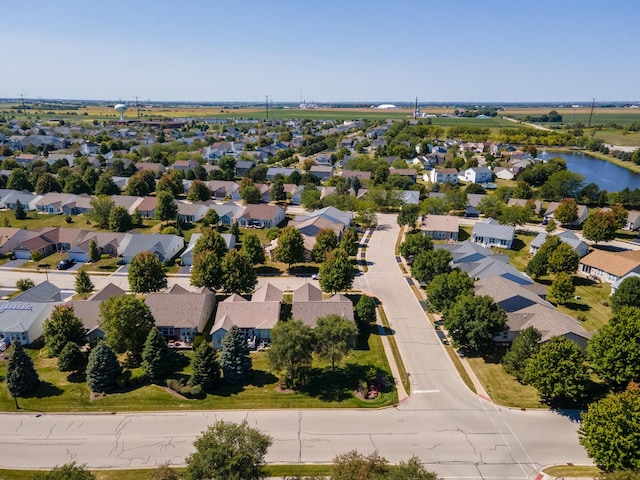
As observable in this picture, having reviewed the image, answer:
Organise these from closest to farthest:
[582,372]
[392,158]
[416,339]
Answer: [582,372] → [416,339] → [392,158]

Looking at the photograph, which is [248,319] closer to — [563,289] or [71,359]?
[71,359]

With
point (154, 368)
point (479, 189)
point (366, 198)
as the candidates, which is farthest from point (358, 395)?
point (479, 189)

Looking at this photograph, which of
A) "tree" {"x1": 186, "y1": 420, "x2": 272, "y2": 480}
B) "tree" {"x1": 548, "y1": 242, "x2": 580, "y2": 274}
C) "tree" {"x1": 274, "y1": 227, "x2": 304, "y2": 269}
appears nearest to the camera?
"tree" {"x1": 186, "y1": 420, "x2": 272, "y2": 480}

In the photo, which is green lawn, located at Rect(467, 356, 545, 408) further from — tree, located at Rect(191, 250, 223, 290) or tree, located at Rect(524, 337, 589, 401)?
tree, located at Rect(191, 250, 223, 290)

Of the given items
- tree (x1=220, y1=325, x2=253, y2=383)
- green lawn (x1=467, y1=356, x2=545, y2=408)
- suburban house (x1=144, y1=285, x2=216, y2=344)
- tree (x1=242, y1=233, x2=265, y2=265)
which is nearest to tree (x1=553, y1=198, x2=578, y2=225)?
green lawn (x1=467, y1=356, x2=545, y2=408)

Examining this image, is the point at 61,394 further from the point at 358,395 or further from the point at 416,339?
the point at 416,339
